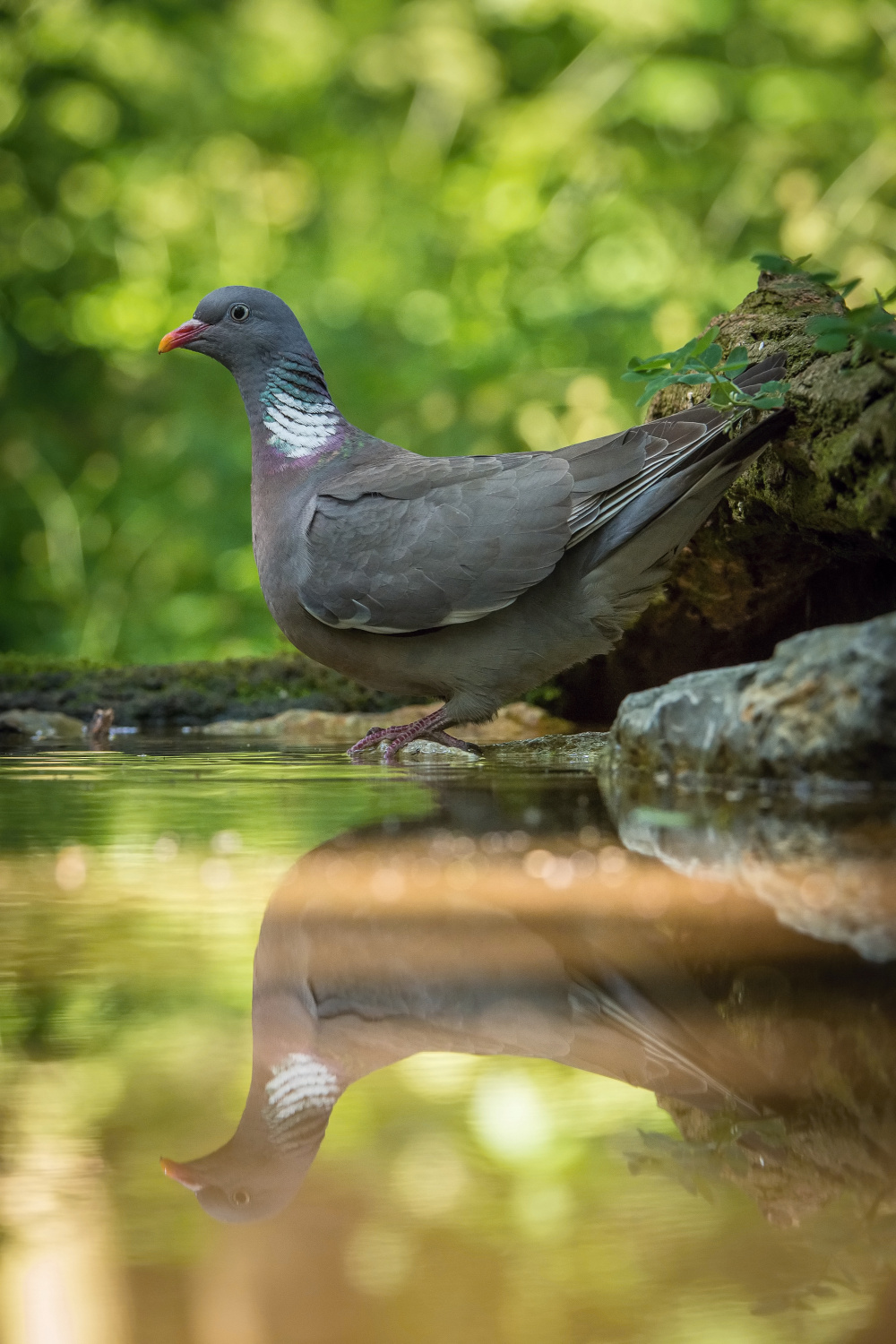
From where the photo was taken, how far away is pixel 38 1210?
81cm

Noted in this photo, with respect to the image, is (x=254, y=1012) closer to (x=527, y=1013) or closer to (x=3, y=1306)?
(x=527, y=1013)

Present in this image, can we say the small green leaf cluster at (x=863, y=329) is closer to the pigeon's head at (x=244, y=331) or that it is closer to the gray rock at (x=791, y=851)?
the gray rock at (x=791, y=851)

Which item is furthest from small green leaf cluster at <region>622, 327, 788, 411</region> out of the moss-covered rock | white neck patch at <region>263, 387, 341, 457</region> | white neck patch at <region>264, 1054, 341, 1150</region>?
the moss-covered rock


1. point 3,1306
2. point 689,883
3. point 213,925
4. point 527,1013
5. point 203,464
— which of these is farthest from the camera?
point 203,464

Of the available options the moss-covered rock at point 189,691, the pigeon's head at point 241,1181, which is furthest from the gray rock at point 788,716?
the moss-covered rock at point 189,691

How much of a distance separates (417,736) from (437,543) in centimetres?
56

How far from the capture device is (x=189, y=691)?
541 centimetres

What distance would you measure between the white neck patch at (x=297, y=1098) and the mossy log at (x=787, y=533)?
6.43ft

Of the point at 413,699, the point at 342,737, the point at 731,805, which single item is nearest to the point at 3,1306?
the point at 731,805

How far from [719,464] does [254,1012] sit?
2.28 m

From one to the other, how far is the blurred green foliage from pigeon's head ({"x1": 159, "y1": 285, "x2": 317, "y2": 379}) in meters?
4.83

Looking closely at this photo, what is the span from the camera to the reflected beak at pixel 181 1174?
0.83 m

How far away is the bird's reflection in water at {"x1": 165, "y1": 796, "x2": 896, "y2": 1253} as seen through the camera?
867 millimetres

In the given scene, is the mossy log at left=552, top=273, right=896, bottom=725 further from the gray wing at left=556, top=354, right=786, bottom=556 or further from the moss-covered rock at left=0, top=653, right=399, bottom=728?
the moss-covered rock at left=0, top=653, right=399, bottom=728
